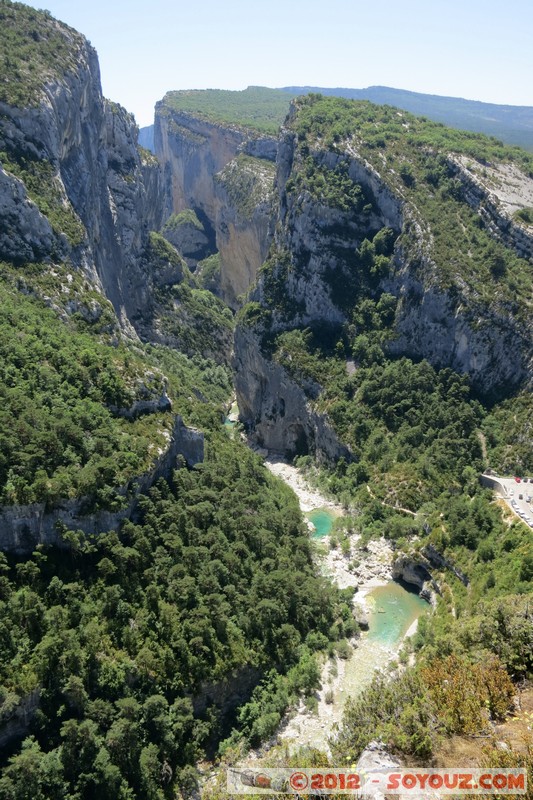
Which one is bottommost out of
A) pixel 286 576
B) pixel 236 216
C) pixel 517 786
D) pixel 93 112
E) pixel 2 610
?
pixel 286 576

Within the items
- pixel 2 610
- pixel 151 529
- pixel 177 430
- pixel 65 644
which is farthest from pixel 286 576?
pixel 2 610

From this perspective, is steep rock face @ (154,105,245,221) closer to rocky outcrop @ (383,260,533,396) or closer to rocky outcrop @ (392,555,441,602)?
rocky outcrop @ (383,260,533,396)

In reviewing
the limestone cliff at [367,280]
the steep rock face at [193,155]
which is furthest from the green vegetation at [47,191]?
the steep rock face at [193,155]

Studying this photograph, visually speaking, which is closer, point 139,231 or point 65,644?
point 65,644

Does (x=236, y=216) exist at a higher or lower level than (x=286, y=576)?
higher

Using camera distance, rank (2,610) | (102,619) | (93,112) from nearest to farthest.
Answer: (2,610) < (102,619) < (93,112)

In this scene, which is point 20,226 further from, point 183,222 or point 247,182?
point 183,222

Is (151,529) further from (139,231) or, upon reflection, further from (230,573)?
(139,231)
